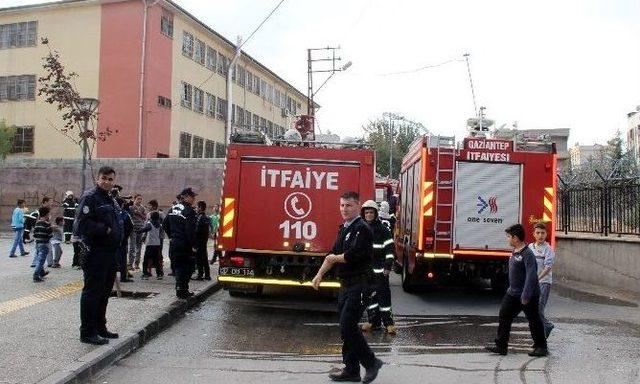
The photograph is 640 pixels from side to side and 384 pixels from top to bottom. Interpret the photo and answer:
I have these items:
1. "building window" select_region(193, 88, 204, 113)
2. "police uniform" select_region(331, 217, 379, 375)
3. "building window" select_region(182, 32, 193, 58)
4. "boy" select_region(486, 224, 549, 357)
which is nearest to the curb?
"police uniform" select_region(331, 217, 379, 375)

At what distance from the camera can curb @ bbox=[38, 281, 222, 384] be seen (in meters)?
6.21

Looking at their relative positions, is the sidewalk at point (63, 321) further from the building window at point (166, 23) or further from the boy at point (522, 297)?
the building window at point (166, 23)

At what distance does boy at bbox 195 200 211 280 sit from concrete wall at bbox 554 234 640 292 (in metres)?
8.67

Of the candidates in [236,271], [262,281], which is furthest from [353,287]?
[236,271]

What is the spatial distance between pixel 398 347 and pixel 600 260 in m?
9.08

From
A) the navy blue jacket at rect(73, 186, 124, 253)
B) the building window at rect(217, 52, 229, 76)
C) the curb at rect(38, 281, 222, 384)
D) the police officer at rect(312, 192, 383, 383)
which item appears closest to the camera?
the curb at rect(38, 281, 222, 384)

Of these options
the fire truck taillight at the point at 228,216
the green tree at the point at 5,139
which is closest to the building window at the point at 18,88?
the green tree at the point at 5,139

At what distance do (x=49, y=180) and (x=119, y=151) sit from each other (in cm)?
397

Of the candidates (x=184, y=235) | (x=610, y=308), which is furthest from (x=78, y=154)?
(x=610, y=308)

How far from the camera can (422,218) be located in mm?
12484

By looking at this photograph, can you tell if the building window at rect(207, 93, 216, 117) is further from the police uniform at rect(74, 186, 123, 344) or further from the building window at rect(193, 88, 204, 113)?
the police uniform at rect(74, 186, 123, 344)

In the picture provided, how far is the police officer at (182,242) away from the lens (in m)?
11.2

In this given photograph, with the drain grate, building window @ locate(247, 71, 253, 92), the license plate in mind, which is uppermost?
building window @ locate(247, 71, 253, 92)

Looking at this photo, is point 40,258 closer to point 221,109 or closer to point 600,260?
point 600,260
